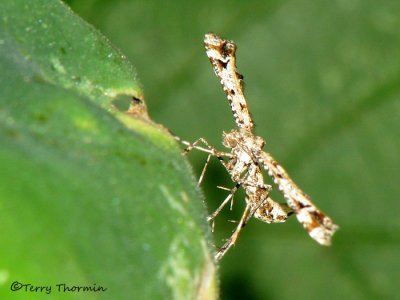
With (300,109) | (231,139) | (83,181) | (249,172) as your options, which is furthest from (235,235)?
(83,181)

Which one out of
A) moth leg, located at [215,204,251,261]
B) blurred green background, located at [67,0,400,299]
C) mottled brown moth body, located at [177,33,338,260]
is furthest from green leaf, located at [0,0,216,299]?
blurred green background, located at [67,0,400,299]

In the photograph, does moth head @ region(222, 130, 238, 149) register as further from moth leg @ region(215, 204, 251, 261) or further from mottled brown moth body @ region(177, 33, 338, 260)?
moth leg @ region(215, 204, 251, 261)

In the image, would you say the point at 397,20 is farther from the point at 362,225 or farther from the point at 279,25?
the point at 362,225

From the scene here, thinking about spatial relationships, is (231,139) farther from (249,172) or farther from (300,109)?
(300,109)

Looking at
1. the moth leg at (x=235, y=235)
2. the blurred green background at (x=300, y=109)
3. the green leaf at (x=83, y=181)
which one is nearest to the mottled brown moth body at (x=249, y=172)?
the moth leg at (x=235, y=235)

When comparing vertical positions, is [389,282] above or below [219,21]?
below

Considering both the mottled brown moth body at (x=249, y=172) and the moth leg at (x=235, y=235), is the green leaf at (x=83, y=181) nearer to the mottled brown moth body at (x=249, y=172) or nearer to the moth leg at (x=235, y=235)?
the mottled brown moth body at (x=249, y=172)

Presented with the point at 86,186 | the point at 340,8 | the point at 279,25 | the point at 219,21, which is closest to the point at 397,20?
the point at 340,8
